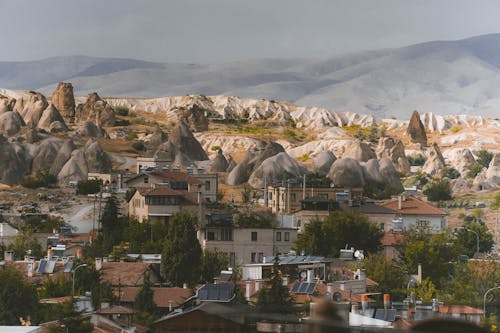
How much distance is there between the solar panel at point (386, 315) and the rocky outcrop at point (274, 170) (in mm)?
37538

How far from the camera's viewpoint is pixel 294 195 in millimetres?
50406

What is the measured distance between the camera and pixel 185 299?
25.8m

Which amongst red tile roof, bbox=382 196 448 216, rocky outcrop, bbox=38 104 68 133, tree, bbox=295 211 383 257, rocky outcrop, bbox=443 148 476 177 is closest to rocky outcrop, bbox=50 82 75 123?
rocky outcrop, bbox=38 104 68 133

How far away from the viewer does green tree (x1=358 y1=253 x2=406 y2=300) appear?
29828 mm

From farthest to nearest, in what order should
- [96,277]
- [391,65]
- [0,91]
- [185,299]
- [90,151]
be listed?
[391,65], [0,91], [90,151], [96,277], [185,299]

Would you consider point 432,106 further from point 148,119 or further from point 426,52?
point 148,119

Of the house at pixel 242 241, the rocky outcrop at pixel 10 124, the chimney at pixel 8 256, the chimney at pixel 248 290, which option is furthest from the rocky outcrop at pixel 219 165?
the chimney at pixel 248 290

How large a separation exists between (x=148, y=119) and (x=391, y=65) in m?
92.8

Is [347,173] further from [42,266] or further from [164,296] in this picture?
[164,296]

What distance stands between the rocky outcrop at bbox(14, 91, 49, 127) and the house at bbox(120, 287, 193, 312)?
174 ft

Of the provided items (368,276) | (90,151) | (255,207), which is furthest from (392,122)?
(368,276)

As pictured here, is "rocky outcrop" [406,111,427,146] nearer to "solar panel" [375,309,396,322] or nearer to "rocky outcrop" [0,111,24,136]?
"rocky outcrop" [0,111,24,136]

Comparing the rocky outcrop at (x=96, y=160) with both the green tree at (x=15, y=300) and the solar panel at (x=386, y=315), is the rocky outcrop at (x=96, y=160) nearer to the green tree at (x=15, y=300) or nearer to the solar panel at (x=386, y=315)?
the green tree at (x=15, y=300)

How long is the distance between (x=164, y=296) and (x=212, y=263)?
5889mm
